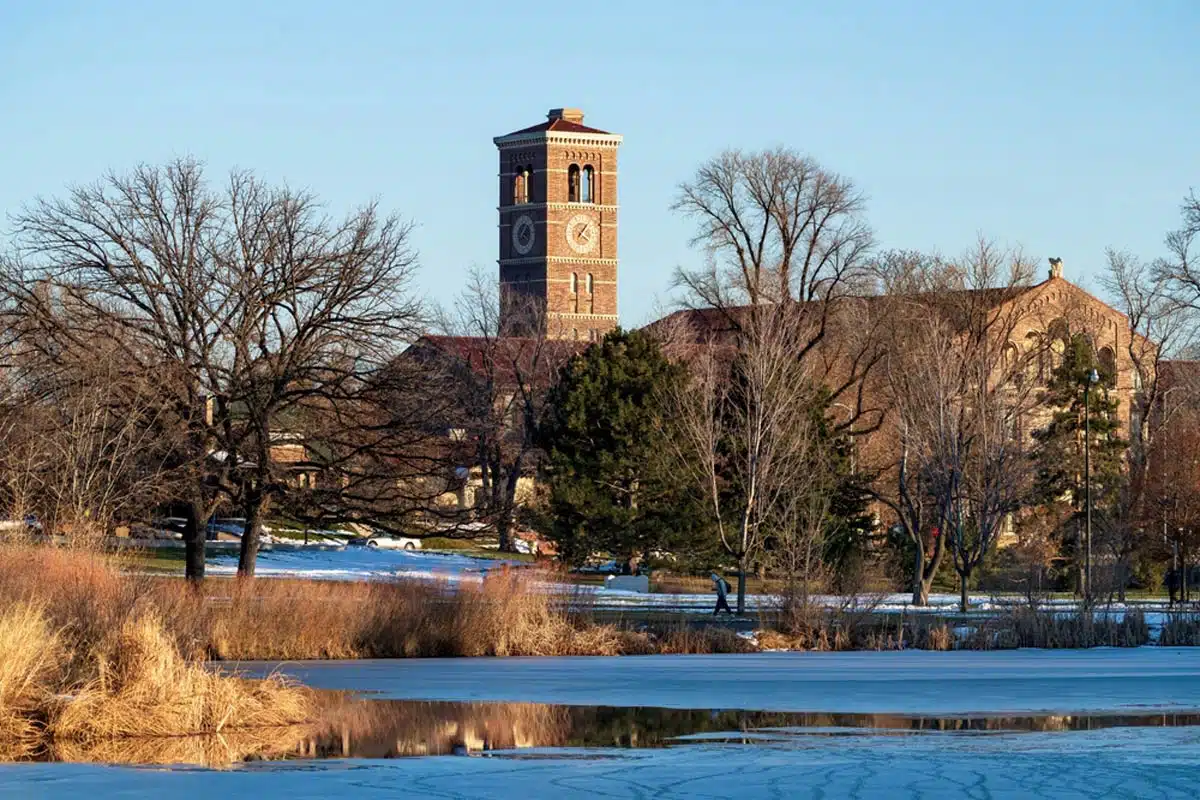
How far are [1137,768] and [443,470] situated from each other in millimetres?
30591

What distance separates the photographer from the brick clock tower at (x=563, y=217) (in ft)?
488

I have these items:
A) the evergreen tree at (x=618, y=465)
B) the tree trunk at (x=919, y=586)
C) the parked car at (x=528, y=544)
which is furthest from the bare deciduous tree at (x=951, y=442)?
the parked car at (x=528, y=544)

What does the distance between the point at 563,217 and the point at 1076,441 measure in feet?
270

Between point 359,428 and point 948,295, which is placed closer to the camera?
point 359,428

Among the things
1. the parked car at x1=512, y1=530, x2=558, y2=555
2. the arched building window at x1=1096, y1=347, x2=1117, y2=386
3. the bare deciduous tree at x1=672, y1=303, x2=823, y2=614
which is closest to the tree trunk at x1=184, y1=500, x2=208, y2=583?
the bare deciduous tree at x1=672, y1=303, x2=823, y2=614

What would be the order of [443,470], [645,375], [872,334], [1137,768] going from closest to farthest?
[1137,768] → [443,470] → [645,375] → [872,334]

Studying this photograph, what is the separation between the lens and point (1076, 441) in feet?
234

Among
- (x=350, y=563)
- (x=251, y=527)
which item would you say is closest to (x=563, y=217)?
(x=350, y=563)

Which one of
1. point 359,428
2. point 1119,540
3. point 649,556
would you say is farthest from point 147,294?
point 1119,540

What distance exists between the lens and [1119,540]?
192 feet

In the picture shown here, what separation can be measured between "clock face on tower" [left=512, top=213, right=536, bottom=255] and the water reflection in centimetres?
12684

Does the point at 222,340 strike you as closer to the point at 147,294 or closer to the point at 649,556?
the point at 147,294

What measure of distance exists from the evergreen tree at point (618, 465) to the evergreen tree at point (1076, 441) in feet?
48.6

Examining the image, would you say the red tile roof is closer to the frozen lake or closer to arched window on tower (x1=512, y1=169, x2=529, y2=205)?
arched window on tower (x1=512, y1=169, x2=529, y2=205)
